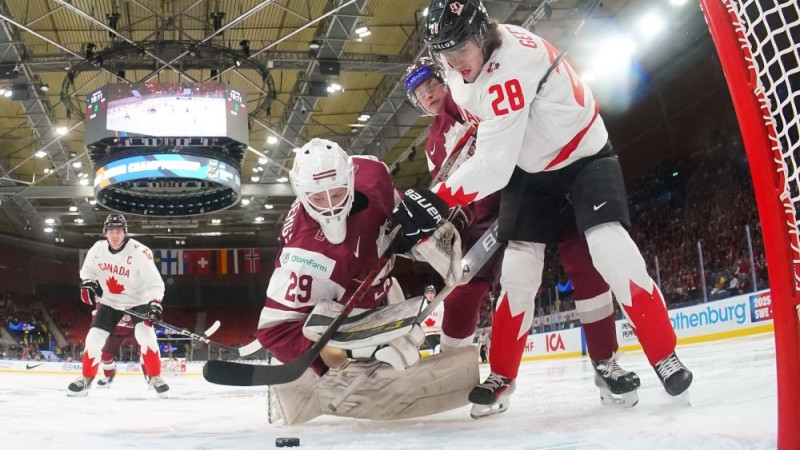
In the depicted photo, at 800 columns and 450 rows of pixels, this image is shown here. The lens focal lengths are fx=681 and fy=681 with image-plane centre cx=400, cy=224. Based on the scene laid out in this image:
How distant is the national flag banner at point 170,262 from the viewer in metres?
19.8

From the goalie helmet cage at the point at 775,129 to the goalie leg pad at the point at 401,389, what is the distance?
1071 millimetres

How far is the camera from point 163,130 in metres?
8.51

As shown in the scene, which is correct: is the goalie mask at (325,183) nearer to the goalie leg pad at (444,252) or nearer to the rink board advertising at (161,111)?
the goalie leg pad at (444,252)

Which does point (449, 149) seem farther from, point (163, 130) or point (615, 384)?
point (163, 130)

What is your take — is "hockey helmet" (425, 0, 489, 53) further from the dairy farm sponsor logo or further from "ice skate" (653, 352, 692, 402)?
the dairy farm sponsor logo

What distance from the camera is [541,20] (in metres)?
8.25

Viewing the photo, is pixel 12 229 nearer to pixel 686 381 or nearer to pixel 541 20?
pixel 541 20

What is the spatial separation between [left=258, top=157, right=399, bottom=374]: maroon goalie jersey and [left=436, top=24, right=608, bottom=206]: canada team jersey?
34 centimetres

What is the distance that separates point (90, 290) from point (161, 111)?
467 centimetres

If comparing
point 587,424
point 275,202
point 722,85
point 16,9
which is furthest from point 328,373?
point 275,202

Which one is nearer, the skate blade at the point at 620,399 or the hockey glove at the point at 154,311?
the skate blade at the point at 620,399

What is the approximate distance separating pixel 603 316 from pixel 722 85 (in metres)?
9.56

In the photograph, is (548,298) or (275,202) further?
(275,202)

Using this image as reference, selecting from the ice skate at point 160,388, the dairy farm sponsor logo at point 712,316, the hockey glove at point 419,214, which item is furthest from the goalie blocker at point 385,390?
the dairy farm sponsor logo at point 712,316
